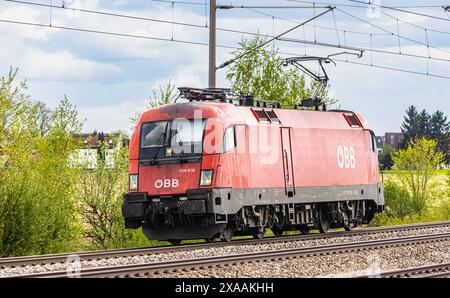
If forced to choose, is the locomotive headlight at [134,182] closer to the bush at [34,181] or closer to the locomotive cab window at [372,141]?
the bush at [34,181]

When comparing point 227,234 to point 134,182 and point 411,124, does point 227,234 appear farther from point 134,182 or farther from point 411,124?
point 411,124

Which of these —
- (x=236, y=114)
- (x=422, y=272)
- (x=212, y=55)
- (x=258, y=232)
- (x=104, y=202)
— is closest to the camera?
(x=422, y=272)

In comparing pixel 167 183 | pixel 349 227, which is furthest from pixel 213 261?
pixel 349 227

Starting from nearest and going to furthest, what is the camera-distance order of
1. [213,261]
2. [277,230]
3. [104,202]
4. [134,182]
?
[213,261]
[134,182]
[277,230]
[104,202]

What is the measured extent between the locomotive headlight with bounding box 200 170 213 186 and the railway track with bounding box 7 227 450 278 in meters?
2.96

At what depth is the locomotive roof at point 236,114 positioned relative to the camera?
20.5 m

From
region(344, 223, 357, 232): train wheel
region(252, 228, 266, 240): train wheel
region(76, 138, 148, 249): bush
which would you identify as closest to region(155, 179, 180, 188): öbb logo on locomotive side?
region(252, 228, 266, 240): train wheel

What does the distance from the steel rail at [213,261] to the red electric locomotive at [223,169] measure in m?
2.82

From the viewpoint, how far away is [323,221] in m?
25.1

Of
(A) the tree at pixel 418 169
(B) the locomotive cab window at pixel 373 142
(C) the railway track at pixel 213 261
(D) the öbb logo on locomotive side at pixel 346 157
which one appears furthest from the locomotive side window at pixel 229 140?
(A) the tree at pixel 418 169

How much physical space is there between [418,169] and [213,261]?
4817 cm
